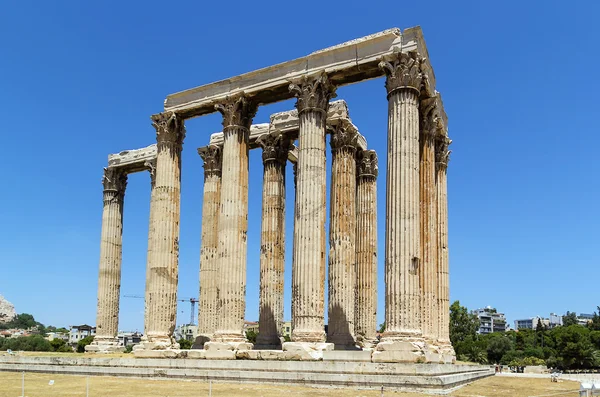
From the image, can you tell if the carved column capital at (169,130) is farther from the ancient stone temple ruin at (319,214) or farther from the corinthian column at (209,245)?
the corinthian column at (209,245)

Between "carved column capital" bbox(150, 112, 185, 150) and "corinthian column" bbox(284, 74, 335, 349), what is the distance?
36.3ft

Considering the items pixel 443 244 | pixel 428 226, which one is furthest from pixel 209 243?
pixel 428 226

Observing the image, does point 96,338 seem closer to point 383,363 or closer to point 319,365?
point 319,365

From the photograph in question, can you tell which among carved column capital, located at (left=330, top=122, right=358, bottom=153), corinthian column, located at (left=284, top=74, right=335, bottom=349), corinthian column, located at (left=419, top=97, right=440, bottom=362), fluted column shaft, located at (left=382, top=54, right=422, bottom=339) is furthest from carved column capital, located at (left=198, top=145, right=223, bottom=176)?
fluted column shaft, located at (left=382, top=54, right=422, bottom=339)

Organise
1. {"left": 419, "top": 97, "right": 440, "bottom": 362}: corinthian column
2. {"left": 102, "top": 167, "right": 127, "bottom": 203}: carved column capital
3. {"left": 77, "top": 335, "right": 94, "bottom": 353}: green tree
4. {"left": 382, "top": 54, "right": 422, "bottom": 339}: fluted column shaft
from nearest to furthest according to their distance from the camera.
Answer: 1. {"left": 382, "top": 54, "right": 422, "bottom": 339}: fluted column shaft
2. {"left": 419, "top": 97, "right": 440, "bottom": 362}: corinthian column
3. {"left": 102, "top": 167, "right": 127, "bottom": 203}: carved column capital
4. {"left": 77, "top": 335, "right": 94, "bottom": 353}: green tree

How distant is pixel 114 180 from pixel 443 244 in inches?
1235

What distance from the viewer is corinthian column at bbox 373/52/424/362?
98.6 ft

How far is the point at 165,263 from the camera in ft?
Result: 137

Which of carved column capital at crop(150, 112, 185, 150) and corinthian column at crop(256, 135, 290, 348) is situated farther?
carved column capital at crop(150, 112, 185, 150)

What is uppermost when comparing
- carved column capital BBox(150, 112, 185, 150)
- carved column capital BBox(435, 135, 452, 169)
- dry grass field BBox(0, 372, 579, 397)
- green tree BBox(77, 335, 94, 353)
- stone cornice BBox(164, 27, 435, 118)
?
stone cornice BBox(164, 27, 435, 118)

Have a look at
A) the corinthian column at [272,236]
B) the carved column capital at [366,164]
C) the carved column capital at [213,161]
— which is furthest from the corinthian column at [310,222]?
the carved column capital at [213,161]

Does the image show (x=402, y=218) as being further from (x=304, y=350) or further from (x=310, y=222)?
(x=304, y=350)

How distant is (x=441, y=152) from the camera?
43000 millimetres

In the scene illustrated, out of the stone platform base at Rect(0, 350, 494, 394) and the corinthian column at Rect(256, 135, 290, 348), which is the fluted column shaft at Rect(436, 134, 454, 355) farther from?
the corinthian column at Rect(256, 135, 290, 348)
